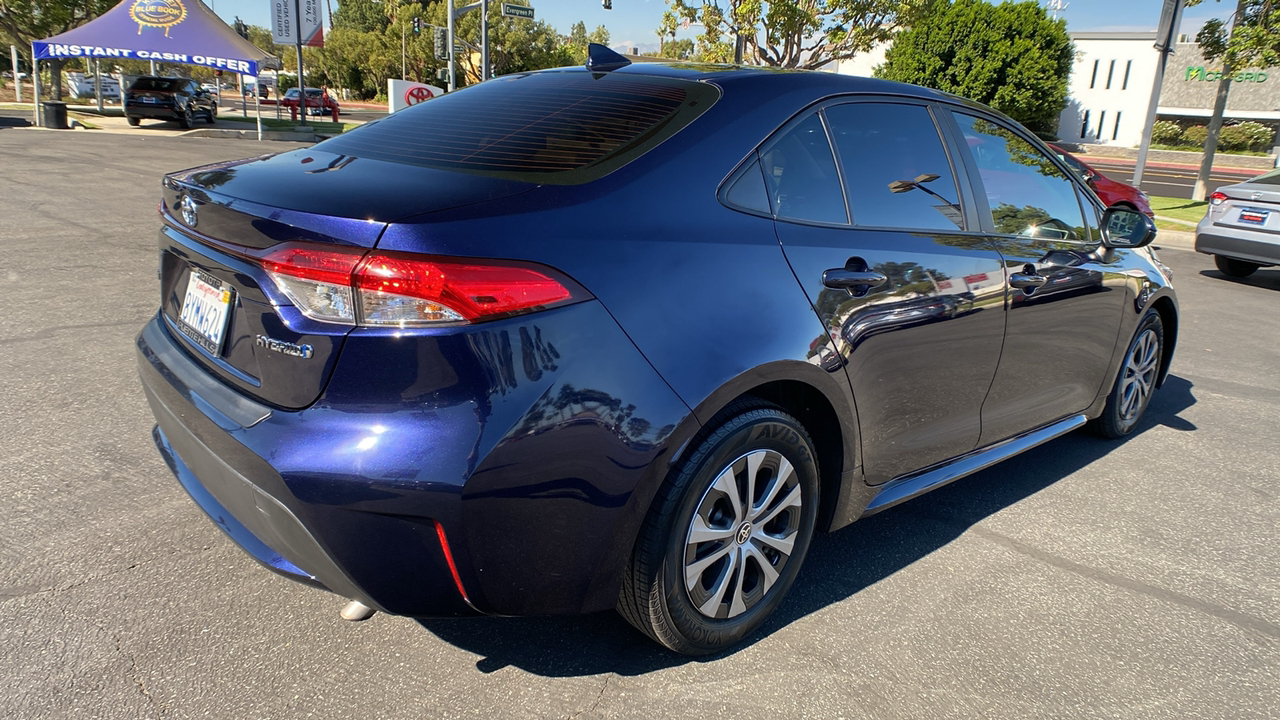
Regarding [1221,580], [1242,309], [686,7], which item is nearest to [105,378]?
[1221,580]

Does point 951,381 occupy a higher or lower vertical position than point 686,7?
lower

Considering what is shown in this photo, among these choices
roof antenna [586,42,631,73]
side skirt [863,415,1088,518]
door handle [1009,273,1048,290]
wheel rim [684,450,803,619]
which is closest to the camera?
wheel rim [684,450,803,619]

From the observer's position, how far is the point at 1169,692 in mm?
2508

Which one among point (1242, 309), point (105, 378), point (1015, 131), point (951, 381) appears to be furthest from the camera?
point (1242, 309)

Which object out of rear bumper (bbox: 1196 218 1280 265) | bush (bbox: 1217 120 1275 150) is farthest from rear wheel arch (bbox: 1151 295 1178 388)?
bush (bbox: 1217 120 1275 150)

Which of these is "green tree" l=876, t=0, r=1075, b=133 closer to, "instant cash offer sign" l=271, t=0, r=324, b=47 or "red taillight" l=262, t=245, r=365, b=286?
"instant cash offer sign" l=271, t=0, r=324, b=47

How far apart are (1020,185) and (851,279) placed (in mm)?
1433

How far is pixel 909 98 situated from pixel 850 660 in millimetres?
1993

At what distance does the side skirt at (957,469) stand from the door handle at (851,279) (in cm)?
74

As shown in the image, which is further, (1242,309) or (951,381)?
(1242,309)

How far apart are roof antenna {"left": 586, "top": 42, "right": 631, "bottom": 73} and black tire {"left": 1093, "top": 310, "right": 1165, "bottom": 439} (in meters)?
2.96

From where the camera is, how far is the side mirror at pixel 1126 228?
385 cm

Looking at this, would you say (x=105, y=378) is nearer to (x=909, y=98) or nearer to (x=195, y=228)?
(x=195, y=228)

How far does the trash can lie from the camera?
2358 cm
